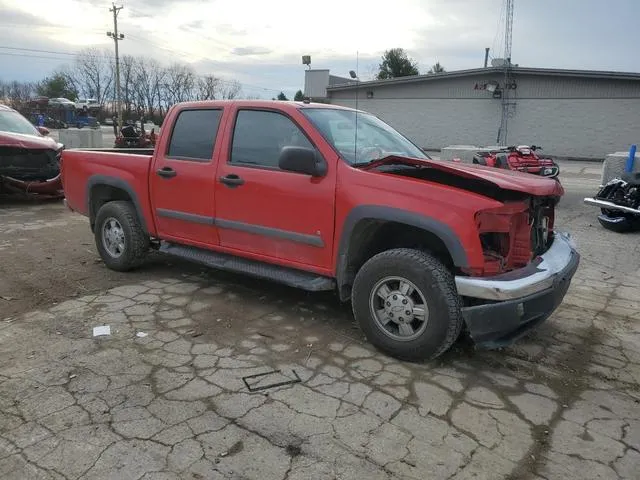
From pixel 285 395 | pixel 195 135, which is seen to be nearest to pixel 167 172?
pixel 195 135

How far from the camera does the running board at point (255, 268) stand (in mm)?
4332

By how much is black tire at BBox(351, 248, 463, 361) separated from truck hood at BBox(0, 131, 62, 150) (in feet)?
27.8

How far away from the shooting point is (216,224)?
4926 mm

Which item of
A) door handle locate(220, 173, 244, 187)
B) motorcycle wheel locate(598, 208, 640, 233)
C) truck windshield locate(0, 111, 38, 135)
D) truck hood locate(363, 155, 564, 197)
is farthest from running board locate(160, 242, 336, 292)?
truck windshield locate(0, 111, 38, 135)

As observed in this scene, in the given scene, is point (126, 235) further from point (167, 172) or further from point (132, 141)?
point (132, 141)

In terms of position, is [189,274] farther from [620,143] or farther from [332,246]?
[620,143]

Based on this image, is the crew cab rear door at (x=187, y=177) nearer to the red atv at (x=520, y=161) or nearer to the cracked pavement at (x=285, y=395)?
the cracked pavement at (x=285, y=395)

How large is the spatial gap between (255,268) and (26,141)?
24.5 ft

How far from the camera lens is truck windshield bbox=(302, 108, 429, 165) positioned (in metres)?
4.36

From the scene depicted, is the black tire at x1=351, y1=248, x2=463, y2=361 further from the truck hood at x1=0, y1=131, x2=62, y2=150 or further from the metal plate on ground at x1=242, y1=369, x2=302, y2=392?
the truck hood at x1=0, y1=131, x2=62, y2=150

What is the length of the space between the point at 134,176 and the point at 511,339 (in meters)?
3.99

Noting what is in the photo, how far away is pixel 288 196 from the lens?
434cm

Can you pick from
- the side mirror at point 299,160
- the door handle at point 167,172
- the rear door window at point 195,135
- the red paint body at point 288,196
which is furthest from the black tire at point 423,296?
the door handle at point 167,172

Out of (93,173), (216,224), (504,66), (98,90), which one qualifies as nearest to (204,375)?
(216,224)
